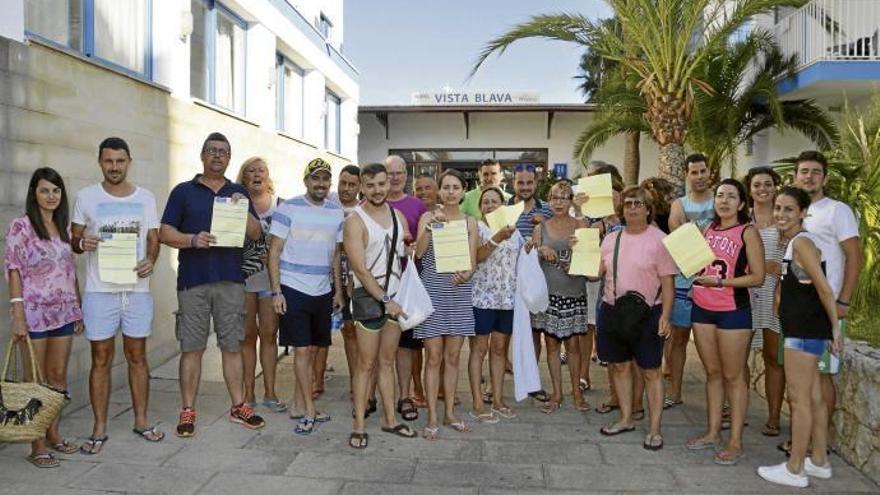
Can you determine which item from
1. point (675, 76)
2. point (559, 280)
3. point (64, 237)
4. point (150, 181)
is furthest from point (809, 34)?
point (64, 237)

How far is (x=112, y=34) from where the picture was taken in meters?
6.48

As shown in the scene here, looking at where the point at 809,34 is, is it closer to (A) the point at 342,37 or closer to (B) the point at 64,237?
(A) the point at 342,37

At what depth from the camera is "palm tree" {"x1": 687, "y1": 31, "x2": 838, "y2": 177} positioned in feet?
41.7

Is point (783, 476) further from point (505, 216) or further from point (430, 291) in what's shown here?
point (430, 291)

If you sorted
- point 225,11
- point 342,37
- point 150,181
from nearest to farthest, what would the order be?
point 150,181 < point 225,11 < point 342,37

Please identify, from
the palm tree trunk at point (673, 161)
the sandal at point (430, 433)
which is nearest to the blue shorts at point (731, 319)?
the sandal at point (430, 433)

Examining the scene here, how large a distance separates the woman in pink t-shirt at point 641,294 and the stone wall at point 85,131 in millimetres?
4238

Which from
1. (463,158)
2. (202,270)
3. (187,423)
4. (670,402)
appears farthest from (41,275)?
(463,158)

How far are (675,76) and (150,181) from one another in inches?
338

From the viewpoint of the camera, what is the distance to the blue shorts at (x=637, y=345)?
479 centimetres

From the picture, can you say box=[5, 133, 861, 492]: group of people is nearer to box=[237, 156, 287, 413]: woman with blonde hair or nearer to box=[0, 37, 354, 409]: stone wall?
box=[237, 156, 287, 413]: woman with blonde hair

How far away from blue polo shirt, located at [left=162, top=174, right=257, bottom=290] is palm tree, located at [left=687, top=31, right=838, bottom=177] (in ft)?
32.9

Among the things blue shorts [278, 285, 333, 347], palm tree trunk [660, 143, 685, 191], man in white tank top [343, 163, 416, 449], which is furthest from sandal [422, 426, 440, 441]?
palm tree trunk [660, 143, 685, 191]

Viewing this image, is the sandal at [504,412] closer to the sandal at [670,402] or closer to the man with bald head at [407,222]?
the man with bald head at [407,222]
